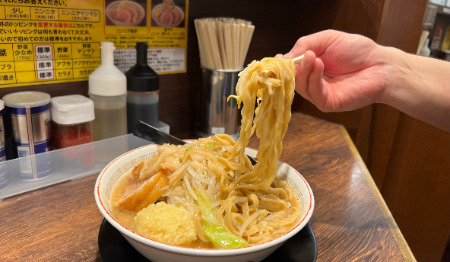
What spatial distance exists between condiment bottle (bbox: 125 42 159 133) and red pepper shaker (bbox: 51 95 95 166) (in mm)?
230

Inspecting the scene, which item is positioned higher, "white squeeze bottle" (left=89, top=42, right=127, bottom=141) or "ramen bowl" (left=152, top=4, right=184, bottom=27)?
"ramen bowl" (left=152, top=4, right=184, bottom=27)

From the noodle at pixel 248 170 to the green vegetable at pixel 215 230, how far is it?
0.02 meters

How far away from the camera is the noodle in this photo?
3.03 ft

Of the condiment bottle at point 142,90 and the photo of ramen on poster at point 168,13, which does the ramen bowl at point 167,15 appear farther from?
the condiment bottle at point 142,90

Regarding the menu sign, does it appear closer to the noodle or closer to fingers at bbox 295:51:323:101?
the noodle

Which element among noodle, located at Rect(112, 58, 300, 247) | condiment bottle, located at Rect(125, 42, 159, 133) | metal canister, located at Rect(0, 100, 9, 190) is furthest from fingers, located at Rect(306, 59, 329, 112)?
metal canister, located at Rect(0, 100, 9, 190)

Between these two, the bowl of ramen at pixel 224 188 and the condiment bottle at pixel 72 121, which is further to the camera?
the condiment bottle at pixel 72 121

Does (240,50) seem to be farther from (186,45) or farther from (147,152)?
(147,152)

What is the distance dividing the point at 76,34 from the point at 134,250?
990 millimetres

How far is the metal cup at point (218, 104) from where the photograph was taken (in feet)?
5.66

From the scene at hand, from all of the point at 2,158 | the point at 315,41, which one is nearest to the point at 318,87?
the point at 315,41

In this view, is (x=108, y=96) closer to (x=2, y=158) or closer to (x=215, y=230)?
(x=2, y=158)

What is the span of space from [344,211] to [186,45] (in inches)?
45.4

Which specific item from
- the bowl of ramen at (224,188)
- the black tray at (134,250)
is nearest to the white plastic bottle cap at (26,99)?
the bowl of ramen at (224,188)
